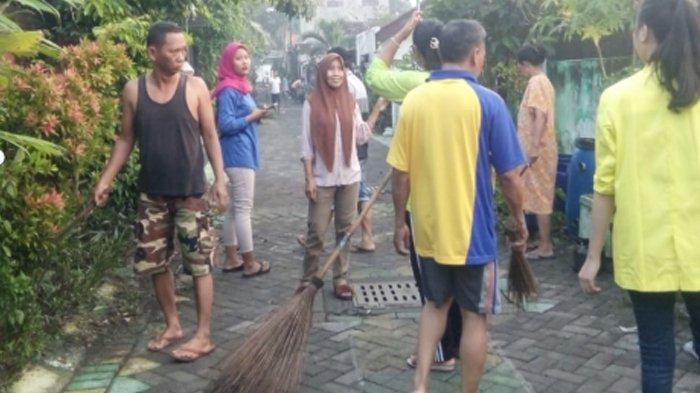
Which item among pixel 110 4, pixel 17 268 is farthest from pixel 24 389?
pixel 110 4

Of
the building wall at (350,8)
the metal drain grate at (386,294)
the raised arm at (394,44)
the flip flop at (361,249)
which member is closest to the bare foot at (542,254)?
the metal drain grate at (386,294)

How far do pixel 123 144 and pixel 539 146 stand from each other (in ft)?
11.2

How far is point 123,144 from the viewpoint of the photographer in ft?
14.4

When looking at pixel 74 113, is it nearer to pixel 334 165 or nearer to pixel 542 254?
pixel 334 165

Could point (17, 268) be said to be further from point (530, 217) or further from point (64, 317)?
point (530, 217)

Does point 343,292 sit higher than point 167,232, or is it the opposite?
point 167,232

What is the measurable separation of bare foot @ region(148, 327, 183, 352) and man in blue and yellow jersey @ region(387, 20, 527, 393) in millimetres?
1817

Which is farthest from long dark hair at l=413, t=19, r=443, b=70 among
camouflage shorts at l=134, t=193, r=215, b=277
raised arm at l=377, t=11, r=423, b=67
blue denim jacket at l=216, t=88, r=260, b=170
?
blue denim jacket at l=216, t=88, r=260, b=170

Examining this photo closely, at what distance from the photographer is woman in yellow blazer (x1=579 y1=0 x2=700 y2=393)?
286 cm

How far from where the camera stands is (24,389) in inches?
153

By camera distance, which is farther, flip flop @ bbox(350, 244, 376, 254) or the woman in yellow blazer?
flip flop @ bbox(350, 244, 376, 254)

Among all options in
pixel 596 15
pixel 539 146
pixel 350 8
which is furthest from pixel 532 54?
pixel 350 8

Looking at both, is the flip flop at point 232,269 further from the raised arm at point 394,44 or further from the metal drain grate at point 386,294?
the raised arm at point 394,44

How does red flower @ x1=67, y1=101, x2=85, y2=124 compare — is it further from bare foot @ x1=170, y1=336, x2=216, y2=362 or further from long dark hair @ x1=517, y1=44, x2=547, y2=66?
long dark hair @ x1=517, y1=44, x2=547, y2=66
